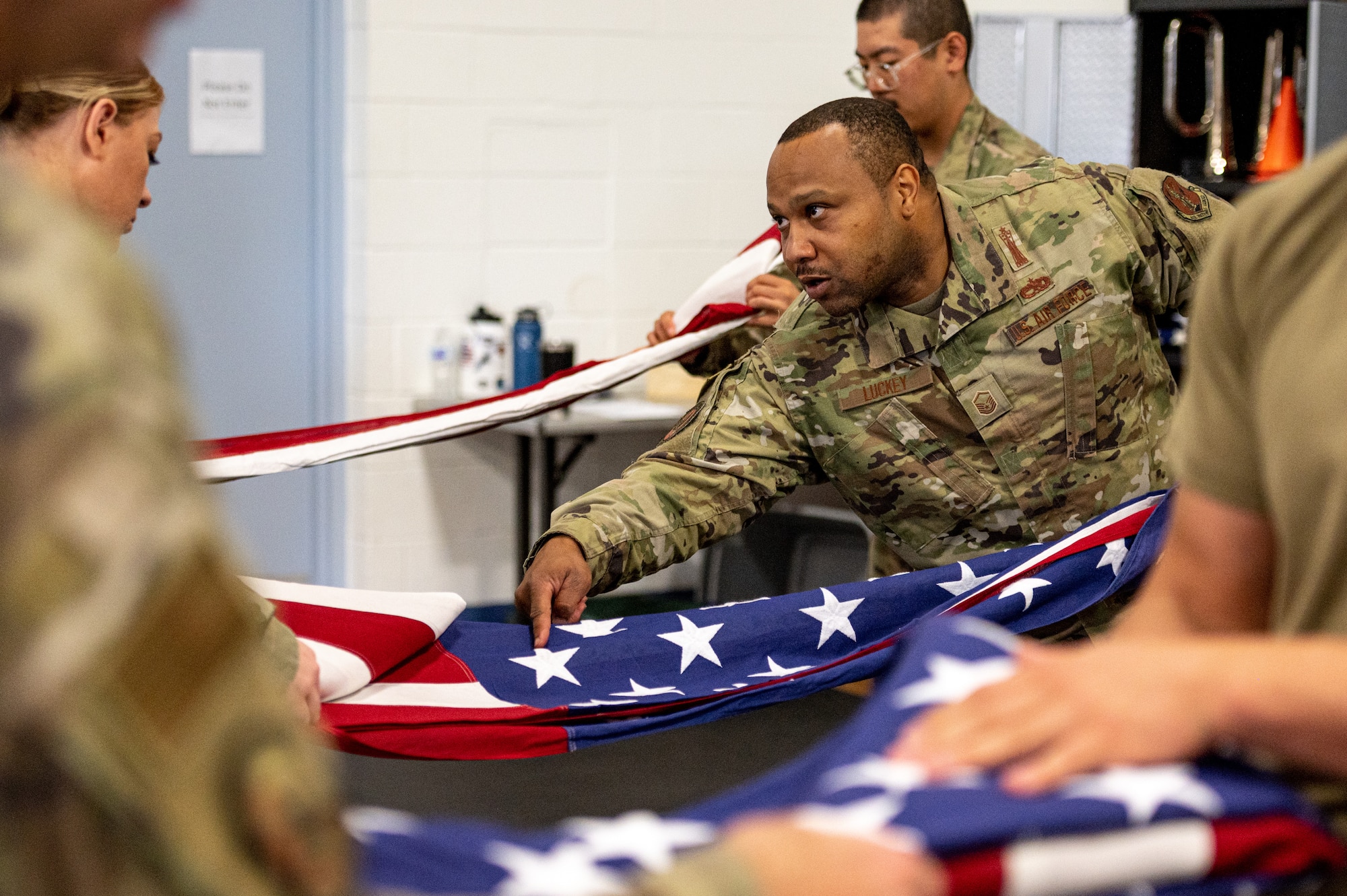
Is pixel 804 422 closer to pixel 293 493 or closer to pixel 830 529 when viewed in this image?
pixel 830 529

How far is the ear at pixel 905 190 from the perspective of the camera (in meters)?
2.20

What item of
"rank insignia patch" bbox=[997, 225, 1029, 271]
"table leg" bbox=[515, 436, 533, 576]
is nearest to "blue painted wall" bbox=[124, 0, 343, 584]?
"table leg" bbox=[515, 436, 533, 576]

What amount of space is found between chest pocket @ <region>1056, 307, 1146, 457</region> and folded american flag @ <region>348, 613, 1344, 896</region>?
131 cm

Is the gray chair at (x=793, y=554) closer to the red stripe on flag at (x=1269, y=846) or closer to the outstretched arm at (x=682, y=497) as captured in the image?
the outstretched arm at (x=682, y=497)

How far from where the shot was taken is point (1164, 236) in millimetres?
2217

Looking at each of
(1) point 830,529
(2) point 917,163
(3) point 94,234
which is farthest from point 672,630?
(1) point 830,529

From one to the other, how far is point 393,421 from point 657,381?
74.8 inches

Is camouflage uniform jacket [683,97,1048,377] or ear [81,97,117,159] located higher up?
camouflage uniform jacket [683,97,1048,377]

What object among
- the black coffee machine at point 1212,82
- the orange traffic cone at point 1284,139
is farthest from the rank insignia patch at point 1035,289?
the orange traffic cone at point 1284,139

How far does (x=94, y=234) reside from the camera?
1.78ft

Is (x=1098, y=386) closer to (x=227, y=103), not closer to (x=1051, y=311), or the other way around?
(x=1051, y=311)

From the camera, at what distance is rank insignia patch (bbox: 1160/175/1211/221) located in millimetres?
2236

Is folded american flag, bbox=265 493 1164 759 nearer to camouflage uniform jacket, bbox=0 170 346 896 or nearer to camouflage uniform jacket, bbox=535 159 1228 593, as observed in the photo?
camouflage uniform jacket, bbox=535 159 1228 593

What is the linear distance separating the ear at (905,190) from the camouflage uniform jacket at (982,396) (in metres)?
0.07
